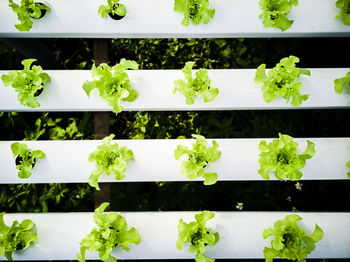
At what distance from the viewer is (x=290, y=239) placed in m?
1.46

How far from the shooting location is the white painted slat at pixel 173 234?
160 centimetres

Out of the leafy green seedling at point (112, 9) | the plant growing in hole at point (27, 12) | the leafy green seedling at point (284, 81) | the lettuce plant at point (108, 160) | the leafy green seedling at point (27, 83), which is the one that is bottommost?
the lettuce plant at point (108, 160)

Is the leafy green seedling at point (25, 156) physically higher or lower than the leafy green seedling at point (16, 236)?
higher

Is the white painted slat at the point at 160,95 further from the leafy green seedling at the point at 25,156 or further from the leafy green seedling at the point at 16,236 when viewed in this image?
the leafy green seedling at the point at 16,236

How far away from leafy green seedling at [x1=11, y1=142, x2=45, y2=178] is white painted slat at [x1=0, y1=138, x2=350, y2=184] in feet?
0.19

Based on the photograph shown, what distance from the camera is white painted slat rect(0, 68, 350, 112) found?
156cm

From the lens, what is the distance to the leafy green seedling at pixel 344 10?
4.91ft

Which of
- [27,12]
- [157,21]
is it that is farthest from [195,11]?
[27,12]

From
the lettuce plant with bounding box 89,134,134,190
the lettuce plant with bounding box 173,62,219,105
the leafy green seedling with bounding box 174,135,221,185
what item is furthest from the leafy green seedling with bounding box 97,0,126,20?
the leafy green seedling with bounding box 174,135,221,185

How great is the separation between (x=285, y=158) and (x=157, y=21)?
118cm

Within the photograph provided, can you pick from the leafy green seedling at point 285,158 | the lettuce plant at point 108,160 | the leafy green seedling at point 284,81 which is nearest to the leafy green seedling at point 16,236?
the lettuce plant at point 108,160

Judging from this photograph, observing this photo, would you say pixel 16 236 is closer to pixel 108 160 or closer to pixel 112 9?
pixel 108 160

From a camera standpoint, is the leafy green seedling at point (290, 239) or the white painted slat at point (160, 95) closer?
the leafy green seedling at point (290, 239)

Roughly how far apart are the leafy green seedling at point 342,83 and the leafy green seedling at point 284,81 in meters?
0.24
